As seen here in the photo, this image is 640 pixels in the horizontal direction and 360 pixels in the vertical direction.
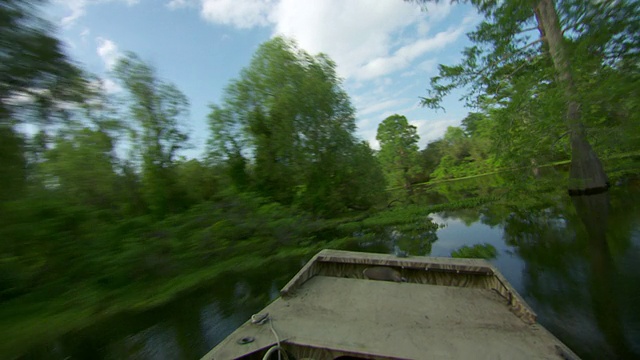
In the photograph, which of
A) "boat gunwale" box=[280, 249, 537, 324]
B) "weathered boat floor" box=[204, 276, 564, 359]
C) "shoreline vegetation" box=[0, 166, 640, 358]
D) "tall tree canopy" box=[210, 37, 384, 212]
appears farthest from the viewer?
"tall tree canopy" box=[210, 37, 384, 212]

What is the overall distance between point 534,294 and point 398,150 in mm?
41070

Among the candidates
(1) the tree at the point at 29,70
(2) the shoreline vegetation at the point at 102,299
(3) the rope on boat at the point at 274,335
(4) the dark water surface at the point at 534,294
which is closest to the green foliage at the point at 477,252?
(2) the shoreline vegetation at the point at 102,299

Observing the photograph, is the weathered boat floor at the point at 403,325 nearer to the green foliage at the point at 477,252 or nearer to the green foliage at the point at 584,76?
the green foliage at the point at 584,76

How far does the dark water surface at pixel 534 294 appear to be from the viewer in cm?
388

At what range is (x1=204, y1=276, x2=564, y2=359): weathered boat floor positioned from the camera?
2047mm

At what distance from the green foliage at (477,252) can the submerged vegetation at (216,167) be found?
85 mm

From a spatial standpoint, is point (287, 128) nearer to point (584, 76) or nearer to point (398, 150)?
point (584, 76)

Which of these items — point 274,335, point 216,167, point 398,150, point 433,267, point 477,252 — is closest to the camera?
point 274,335

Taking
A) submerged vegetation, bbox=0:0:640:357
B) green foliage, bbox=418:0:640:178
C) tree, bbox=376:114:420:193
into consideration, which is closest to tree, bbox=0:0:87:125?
submerged vegetation, bbox=0:0:640:357

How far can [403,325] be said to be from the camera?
8.14ft

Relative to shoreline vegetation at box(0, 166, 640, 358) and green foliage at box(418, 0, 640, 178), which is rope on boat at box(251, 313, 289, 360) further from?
green foliage at box(418, 0, 640, 178)

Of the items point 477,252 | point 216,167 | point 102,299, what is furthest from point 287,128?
point 102,299

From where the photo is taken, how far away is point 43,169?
3.49 m

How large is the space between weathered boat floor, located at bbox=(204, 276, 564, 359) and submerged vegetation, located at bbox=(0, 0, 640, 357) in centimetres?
240
